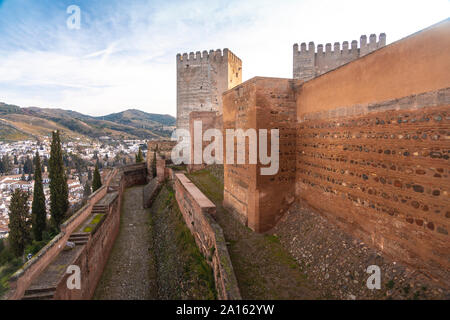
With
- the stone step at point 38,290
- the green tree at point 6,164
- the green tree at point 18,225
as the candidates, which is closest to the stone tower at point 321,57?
the stone step at point 38,290

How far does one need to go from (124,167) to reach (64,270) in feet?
54.2

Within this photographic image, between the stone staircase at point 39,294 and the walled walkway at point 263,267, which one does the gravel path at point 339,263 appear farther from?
the stone staircase at point 39,294

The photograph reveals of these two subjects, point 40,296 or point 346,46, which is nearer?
point 40,296

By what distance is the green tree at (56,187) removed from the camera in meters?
15.4

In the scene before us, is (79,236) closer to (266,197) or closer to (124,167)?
(266,197)

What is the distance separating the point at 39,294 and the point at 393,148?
24.7 ft

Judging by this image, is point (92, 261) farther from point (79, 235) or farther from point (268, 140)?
point (268, 140)

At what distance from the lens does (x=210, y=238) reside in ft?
20.5

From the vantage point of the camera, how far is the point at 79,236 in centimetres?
844

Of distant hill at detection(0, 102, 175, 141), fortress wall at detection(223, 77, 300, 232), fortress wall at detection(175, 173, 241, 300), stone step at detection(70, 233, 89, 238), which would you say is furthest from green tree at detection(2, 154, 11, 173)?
fortress wall at detection(223, 77, 300, 232)

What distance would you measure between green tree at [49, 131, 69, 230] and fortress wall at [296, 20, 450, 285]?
15607mm

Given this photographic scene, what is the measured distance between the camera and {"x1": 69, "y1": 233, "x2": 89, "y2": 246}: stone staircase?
8179 millimetres

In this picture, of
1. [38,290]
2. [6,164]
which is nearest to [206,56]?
[38,290]
